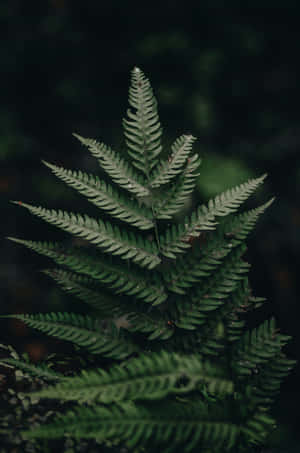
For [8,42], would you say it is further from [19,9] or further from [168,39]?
[168,39]

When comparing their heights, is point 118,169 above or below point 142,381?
above

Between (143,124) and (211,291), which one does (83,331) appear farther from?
(143,124)

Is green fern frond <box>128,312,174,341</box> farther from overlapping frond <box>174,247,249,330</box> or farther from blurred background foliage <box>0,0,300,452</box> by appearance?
blurred background foliage <box>0,0,300,452</box>

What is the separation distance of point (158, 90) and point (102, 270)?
13.9 ft

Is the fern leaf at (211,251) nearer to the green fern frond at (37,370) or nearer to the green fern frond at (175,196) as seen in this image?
the green fern frond at (175,196)

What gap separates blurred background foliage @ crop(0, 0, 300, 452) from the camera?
4.23 metres

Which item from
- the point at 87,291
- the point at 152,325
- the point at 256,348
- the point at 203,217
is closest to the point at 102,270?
the point at 87,291

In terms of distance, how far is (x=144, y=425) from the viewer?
725 millimetres

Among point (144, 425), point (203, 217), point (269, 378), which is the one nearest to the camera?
point (144, 425)

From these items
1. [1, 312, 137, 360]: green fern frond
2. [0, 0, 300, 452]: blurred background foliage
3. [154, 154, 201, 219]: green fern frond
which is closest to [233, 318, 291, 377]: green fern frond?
[1, 312, 137, 360]: green fern frond

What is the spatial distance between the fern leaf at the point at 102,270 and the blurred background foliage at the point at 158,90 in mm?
2973

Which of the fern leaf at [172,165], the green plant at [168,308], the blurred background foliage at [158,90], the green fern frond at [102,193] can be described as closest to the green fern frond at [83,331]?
the green plant at [168,308]

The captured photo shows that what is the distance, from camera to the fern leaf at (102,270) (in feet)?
3.02

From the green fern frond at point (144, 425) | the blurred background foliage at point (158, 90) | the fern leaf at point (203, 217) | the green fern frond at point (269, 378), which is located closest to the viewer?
the green fern frond at point (144, 425)
